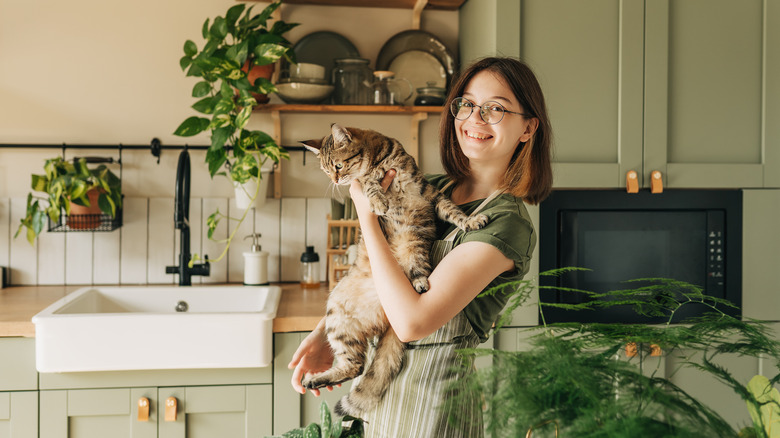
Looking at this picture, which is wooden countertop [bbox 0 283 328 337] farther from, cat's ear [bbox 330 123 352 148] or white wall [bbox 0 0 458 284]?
cat's ear [bbox 330 123 352 148]

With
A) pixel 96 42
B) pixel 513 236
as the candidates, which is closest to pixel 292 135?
pixel 96 42

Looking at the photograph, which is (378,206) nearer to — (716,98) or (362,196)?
(362,196)

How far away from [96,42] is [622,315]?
2.16 m

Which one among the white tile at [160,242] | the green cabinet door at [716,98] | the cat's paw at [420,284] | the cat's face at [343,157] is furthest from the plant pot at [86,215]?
the green cabinet door at [716,98]

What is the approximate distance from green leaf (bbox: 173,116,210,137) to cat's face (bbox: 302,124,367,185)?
1060 millimetres

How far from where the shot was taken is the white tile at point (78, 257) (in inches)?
92.8

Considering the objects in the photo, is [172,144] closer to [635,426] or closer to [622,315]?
[622,315]

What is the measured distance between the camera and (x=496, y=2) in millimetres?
1973

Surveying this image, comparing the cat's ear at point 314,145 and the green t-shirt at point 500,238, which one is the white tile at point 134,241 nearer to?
the cat's ear at point 314,145

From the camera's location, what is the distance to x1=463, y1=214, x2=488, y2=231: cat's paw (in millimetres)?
1101

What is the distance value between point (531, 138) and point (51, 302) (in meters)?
1.67

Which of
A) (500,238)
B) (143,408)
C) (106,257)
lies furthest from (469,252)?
(106,257)

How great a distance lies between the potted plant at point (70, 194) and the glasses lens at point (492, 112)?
1549 millimetres

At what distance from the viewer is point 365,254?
4.20 ft
